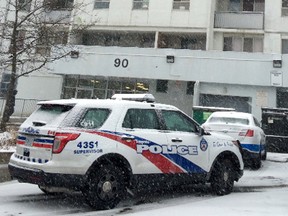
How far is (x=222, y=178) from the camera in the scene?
7.59 meters

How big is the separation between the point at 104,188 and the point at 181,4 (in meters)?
21.9

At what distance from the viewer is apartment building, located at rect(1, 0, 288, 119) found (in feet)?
71.3

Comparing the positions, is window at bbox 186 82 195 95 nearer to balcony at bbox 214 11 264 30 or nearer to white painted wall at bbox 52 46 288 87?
white painted wall at bbox 52 46 288 87

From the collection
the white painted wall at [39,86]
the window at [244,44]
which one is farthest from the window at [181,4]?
the white painted wall at [39,86]

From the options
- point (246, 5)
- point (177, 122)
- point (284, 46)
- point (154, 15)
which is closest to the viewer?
point (177, 122)

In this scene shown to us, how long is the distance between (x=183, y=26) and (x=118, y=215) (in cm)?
2122

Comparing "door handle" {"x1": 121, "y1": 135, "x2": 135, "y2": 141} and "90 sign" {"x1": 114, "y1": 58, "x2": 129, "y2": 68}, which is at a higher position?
"90 sign" {"x1": 114, "y1": 58, "x2": 129, "y2": 68}

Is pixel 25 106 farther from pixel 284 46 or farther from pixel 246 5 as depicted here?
pixel 284 46

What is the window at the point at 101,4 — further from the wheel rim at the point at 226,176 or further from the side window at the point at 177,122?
the wheel rim at the point at 226,176

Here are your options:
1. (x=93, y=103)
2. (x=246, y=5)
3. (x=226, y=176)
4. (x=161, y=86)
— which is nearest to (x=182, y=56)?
(x=161, y=86)

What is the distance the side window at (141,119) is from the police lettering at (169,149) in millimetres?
367

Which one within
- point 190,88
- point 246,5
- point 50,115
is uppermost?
point 246,5

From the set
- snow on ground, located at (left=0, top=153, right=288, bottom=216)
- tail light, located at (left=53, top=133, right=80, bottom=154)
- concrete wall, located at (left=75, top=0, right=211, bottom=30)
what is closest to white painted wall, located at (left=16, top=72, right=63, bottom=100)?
concrete wall, located at (left=75, top=0, right=211, bottom=30)

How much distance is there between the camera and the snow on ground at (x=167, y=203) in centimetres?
592
